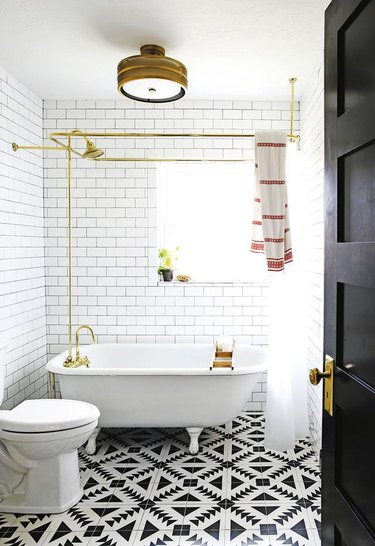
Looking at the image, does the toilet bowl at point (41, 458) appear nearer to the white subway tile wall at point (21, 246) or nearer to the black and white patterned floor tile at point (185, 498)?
the black and white patterned floor tile at point (185, 498)

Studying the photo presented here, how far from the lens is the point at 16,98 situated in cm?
386

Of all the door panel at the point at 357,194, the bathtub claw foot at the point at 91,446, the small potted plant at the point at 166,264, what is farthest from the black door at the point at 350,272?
the small potted plant at the point at 166,264

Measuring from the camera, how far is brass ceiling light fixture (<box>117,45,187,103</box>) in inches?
119

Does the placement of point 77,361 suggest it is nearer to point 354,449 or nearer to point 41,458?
point 41,458

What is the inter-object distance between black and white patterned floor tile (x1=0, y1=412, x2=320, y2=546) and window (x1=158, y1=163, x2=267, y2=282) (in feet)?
5.16

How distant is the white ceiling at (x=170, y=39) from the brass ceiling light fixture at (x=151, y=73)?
4.2 inches

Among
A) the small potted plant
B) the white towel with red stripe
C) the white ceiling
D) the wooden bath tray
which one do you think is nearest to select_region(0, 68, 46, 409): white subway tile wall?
the white ceiling

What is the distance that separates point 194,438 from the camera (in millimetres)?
3578

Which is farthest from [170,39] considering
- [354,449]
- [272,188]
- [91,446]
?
[91,446]

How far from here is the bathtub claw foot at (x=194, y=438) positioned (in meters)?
3.57

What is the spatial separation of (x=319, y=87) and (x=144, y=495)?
2.98 m

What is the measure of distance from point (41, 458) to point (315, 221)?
246 cm

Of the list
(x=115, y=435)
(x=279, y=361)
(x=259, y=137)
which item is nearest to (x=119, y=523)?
(x=115, y=435)

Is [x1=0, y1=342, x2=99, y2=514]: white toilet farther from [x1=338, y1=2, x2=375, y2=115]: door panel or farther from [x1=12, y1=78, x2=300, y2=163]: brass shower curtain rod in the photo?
[x1=338, y1=2, x2=375, y2=115]: door panel
